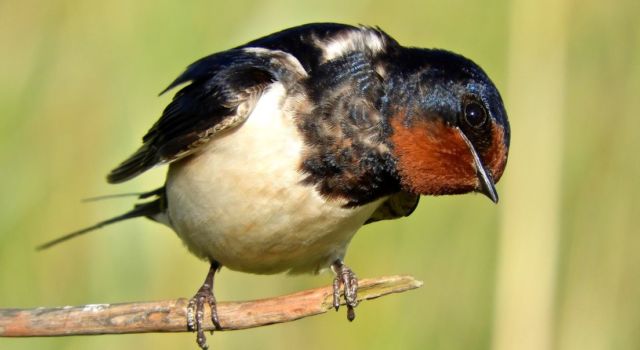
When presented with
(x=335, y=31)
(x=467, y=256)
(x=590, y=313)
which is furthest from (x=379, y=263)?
(x=335, y=31)

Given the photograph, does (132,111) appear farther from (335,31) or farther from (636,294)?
(636,294)

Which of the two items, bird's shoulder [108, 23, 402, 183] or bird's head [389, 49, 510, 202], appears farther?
bird's shoulder [108, 23, 402, 183]

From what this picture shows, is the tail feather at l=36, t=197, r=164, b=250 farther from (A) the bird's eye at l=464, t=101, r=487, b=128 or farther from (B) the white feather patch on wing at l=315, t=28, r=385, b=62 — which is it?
(A) the bird's eye at l=464, t=101, r=487, b=128

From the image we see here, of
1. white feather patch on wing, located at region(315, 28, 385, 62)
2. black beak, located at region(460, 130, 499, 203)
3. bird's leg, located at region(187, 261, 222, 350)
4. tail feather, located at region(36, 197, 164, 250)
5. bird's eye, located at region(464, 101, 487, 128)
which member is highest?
white feather patch on wing, located at region(315, 28, 385, 62)

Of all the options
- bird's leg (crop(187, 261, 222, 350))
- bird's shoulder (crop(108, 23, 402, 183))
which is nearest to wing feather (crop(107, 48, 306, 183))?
bird's shoulder (crop(108, 23, 402, 183))

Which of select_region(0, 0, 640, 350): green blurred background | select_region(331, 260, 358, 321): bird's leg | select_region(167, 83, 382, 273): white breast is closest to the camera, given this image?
select_region(167, 83, 382, 273): white breast

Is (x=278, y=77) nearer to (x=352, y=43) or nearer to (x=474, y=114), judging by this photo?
(x=352, y=43)

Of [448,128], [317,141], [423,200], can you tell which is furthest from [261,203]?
[423,200]

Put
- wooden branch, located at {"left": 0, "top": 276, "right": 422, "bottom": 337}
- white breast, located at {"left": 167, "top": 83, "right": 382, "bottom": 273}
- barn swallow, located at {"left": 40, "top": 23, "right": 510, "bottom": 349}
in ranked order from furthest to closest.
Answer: white breast, located at {"left": 167, "top": 83, "right": 382, "bottom": 273}, barn swallow, located at {"left": 40, "top": 23, "right": 510, "bottom": 349}, wooden branch, located at {"left": 0, "top": 276, "right": 422, "bottom": 337}
